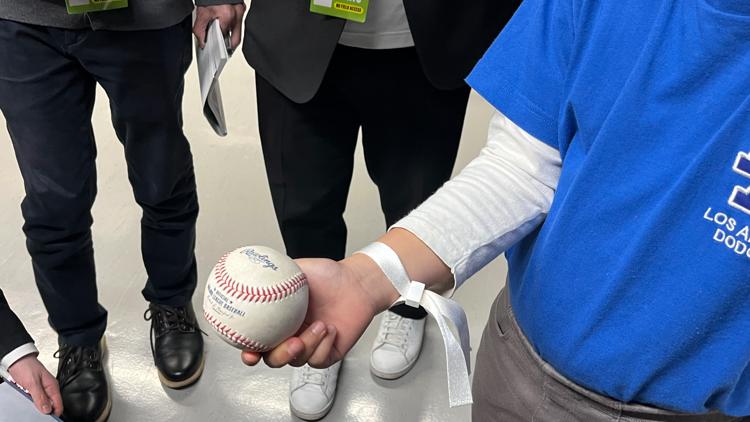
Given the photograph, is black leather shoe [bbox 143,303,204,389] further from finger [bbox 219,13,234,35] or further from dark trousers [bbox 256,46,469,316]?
finger [bbox 219,13,234,35]

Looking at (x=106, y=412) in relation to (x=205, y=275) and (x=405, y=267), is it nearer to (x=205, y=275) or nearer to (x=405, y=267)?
(x=205, y=275)

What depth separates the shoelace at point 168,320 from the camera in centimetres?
177

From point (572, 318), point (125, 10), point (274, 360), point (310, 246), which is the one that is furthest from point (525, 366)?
point (125, 10)

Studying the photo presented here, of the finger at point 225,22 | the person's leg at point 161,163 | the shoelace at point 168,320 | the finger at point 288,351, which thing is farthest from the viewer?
the shoelace at point 168,320

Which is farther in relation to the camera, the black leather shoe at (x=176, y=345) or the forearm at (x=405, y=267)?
the black leather shoe at (x=176, y=345)

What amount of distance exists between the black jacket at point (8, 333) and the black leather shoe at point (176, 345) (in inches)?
18.1

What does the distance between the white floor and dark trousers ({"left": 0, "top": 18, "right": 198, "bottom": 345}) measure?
220mm

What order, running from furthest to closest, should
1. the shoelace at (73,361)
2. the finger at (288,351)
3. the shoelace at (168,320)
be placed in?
1. the shoelace at (168,320)
2. the shoelace at (73,361)
3. the finger at (288,351)

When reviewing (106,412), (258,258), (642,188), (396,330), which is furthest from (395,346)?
(642,188)

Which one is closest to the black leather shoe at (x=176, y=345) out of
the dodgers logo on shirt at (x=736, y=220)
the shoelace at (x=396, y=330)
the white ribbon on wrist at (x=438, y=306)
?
the shoelace at (x=396, y=330)

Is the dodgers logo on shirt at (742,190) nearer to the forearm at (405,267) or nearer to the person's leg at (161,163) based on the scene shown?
the forearm at (405,267)

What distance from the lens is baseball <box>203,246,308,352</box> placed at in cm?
81

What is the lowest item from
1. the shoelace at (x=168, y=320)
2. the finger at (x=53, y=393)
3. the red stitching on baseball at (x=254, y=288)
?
the shoelace at (x=168, y=320)

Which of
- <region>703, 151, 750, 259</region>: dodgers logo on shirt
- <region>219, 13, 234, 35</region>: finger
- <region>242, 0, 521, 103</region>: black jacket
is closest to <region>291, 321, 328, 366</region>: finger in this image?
<region>703, 151, 750, 259</region>: dodgers logo on shirt
